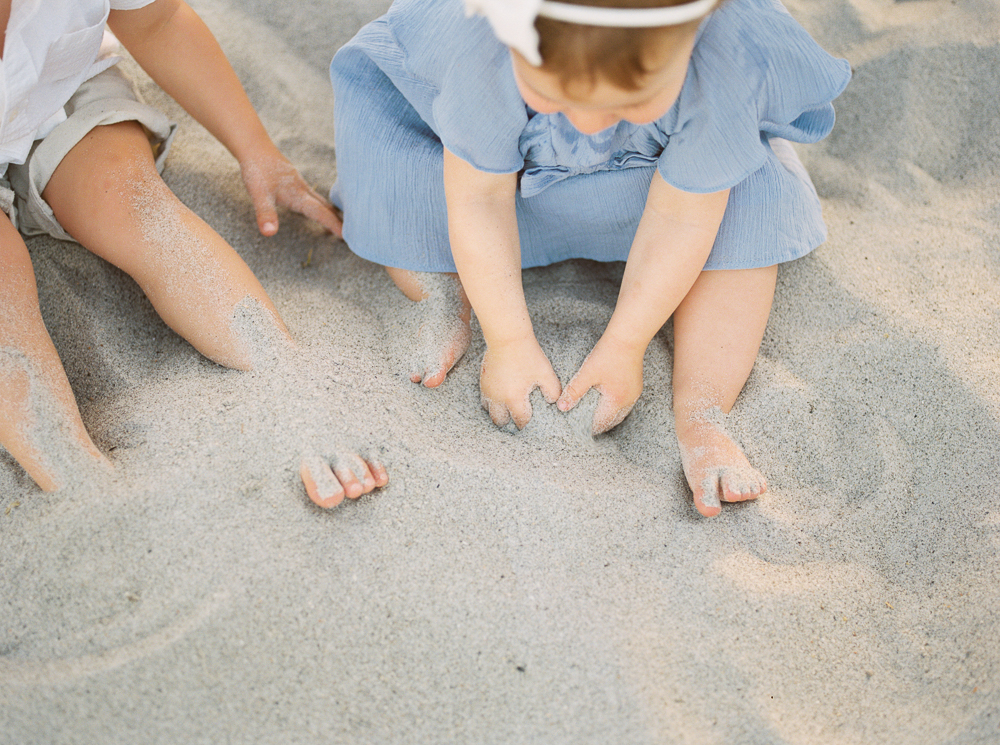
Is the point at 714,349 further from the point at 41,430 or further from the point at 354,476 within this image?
the point at 41,430

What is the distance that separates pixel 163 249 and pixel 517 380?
528 millimetres

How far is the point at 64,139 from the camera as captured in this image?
1.11 m

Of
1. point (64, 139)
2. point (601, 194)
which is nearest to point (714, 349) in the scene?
point (601, 194)

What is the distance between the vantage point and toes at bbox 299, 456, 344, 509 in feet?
2.96

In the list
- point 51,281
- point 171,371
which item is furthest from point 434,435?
point 51,281

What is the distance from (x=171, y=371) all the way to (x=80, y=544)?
307 millimetres

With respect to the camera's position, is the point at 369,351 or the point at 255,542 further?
the point at 369,351

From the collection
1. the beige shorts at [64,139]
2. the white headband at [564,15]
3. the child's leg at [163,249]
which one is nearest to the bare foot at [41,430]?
the child's leg at [163,249]

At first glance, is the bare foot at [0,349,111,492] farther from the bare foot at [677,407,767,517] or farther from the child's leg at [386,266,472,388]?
the bare foot at [677,407,767,517]

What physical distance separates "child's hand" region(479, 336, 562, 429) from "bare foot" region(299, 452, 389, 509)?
192 mm

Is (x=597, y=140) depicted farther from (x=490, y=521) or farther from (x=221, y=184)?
(x=221, y=184)

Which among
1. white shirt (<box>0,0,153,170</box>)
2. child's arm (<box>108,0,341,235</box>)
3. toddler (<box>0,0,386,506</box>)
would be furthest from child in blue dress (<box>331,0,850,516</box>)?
white shirt (<box>0,0,153,170</box>)

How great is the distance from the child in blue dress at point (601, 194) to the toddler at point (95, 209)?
9.3 inches

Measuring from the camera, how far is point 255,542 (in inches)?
34.2
